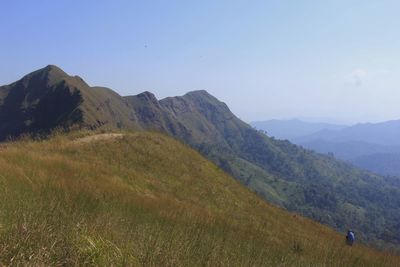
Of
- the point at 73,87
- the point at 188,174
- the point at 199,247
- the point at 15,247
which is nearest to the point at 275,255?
the point at 199,247

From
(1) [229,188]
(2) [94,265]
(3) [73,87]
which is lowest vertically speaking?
(1) [229,188]

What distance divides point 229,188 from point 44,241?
19858mm

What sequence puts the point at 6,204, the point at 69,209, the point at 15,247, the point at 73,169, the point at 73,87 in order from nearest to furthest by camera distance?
the point at 15,247 → the point at 6,204 → the point at 69,209 → the point at 73,169 → the point at 73,87

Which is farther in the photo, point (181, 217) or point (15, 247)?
point (181, 217)

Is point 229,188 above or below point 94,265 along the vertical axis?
below

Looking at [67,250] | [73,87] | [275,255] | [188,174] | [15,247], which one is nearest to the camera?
[15,247]

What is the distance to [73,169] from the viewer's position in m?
15.3

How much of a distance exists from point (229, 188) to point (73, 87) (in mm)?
167675

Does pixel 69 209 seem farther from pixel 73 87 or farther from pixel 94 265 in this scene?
pixel 73 87

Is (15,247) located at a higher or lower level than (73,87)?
lower

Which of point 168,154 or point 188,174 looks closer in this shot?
point 188,174

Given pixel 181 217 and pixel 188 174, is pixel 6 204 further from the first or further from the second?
pixel 188 174

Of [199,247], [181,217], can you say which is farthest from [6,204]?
[181,217]

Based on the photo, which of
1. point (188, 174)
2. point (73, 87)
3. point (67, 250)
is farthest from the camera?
point (73, 87)
